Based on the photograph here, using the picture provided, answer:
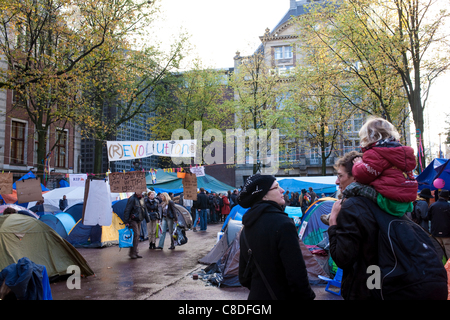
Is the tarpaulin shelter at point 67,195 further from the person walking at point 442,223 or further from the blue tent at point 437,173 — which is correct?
the person walking at point 442,223

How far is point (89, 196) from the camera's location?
10.2 metres

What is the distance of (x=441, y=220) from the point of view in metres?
7.85

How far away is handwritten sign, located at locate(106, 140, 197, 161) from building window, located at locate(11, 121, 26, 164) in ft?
57.2

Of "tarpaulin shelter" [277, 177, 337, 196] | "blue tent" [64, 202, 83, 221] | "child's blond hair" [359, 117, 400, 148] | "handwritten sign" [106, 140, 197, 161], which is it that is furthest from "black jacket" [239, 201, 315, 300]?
"tarpaulin shelter" [277, 177, 337, 196]

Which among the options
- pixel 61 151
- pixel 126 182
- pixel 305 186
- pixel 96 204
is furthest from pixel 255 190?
pixel 61 151

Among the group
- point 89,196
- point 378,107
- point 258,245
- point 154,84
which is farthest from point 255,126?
point 258,245

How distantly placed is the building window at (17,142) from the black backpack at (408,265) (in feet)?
91.5

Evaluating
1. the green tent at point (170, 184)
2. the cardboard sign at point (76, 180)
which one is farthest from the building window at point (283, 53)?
the cardboard sign at point (76, 180)

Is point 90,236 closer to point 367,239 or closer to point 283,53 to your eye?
point 367,239

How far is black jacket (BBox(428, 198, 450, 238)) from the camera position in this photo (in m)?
7.81

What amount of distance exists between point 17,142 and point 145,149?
1824 cm

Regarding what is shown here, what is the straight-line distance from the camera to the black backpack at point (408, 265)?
195 centimetres
